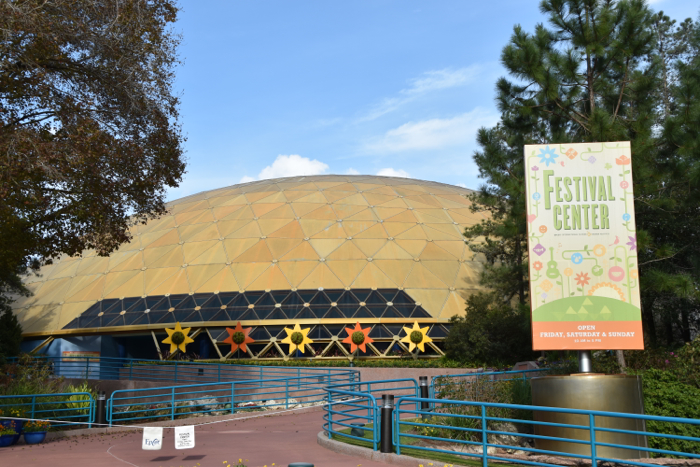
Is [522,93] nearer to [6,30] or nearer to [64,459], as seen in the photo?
[6,30]

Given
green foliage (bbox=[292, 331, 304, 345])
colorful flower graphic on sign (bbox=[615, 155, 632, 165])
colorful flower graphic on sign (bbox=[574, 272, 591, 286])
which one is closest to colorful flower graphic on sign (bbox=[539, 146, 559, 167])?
colorful flower graphic on sign (bbox=[615, 155, 632, 165])

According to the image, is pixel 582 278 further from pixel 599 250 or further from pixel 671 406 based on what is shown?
pixel 671 406

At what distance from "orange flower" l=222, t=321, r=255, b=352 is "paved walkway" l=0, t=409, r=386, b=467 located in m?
12.9

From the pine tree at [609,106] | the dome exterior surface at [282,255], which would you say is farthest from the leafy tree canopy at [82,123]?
the dome exterior surface at [282,255]

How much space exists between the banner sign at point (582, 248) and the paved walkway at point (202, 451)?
542 cm

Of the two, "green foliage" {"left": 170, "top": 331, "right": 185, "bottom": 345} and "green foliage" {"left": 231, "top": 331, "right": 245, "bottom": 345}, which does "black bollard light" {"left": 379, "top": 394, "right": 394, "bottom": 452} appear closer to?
"green foliage" {"left": 231, "top": 331, "right": 245, "bottom": 345}

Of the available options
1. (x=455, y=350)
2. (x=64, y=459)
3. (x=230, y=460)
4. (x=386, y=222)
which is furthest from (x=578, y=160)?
(x=386, y=222)

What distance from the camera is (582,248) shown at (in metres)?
13.4

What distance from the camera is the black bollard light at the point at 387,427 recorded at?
11078 mm

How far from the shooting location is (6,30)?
1450cm

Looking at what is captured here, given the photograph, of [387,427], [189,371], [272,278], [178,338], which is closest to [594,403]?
[387,427]

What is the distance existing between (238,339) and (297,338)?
2.90m

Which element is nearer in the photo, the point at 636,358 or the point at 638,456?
the point at 638,456

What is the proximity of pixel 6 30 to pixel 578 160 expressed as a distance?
13649 mm
